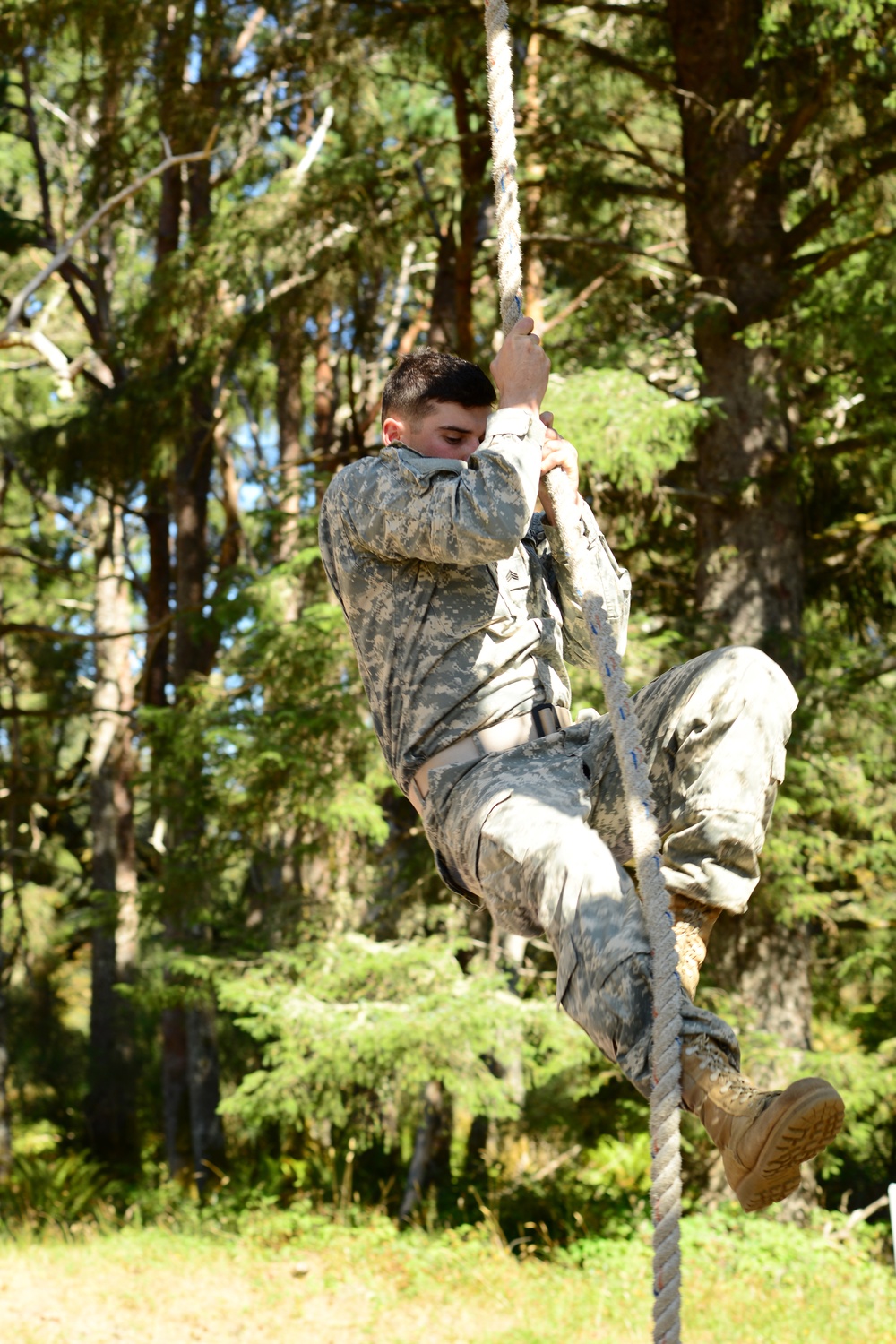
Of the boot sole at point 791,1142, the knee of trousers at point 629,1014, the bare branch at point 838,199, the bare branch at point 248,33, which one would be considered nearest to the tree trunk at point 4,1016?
the bare branch at point 248,33

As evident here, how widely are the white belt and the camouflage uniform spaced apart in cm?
2

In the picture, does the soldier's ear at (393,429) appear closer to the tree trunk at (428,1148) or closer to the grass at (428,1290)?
the grass at (428,1290)

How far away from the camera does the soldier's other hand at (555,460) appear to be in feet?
8.84

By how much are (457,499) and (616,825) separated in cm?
76

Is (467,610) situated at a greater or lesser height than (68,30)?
lesser

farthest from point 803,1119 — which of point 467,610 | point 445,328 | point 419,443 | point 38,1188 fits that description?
point 38,1188

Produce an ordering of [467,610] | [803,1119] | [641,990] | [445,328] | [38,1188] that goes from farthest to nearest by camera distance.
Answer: [38,1188] → [445,328] → [467,610] → [641,990] → [803,1119]

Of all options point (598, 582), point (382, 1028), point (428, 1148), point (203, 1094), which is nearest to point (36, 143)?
point (382, 1028)

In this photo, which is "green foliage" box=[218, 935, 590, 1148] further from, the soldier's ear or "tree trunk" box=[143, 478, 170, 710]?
"tree trunk" box=[143, 478, 170, 710]

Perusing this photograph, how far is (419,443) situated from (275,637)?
19.3ft

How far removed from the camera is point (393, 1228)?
945cm

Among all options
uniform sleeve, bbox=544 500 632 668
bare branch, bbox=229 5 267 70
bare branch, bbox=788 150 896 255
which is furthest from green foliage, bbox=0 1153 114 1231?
bare branch, bbox=229 5 267 70

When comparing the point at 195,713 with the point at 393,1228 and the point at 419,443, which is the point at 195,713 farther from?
the point at 419,443

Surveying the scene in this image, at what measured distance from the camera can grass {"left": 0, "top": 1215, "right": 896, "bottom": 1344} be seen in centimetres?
726
